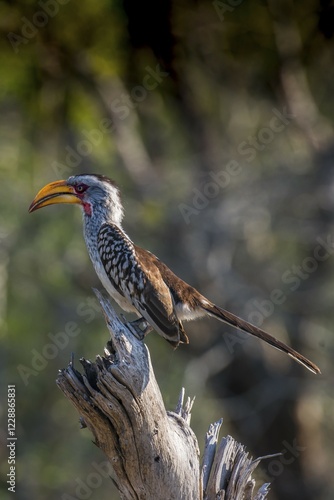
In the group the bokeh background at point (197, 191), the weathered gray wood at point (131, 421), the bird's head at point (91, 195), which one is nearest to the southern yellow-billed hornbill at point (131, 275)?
the bird's head at point (91, 195)

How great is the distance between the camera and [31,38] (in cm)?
1195

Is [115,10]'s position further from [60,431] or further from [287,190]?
[60,431]

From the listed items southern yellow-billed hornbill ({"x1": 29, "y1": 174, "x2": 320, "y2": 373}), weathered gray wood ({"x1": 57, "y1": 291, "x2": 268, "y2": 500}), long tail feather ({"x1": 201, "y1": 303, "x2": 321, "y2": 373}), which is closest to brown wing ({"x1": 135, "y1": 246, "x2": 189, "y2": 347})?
southern yellow-billed hornbill ({"x1": 29, "y1": 174, "x2": 320, "y2": 373})

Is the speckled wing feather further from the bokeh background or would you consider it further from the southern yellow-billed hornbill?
the bokeh background

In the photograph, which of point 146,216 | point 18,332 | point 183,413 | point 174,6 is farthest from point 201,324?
point 183,413

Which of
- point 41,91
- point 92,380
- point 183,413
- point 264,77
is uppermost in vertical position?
point 41,91

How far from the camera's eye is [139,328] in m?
5.78

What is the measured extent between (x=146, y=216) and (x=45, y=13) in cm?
296

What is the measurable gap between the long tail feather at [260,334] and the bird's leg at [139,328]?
442 mm

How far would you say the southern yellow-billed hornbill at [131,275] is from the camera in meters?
5.91

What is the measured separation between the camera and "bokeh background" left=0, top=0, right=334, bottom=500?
1193 centimetres

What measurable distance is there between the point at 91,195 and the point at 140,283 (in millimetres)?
1133

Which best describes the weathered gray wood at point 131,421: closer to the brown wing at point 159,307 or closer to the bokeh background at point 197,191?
the brown wing at point 159,307

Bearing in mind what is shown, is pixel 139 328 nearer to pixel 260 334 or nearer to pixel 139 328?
pixel 139 328
